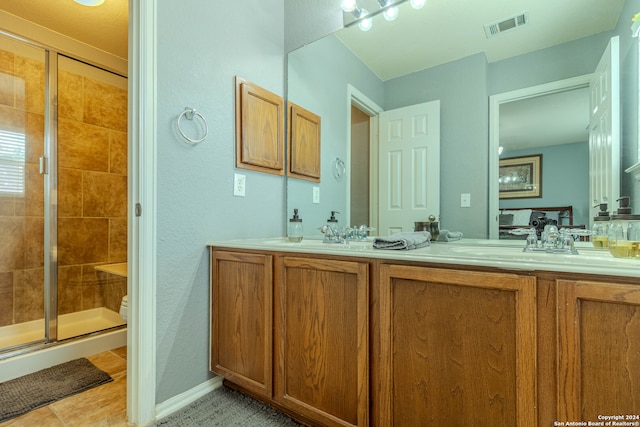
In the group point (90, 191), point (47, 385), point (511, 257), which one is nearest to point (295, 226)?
point (511, 257)

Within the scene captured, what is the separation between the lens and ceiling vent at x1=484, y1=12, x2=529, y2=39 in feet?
4.03

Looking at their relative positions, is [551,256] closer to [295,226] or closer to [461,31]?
[461,31]

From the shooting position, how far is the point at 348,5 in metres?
1.70

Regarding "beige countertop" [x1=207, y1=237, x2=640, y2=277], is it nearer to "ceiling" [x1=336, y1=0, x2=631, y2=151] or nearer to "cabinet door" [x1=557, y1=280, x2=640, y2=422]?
"cabinet door" [x1=557, y1=280, x2=640, y2=422]

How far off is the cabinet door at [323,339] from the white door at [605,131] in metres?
0.87

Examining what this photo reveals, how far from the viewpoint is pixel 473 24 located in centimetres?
135

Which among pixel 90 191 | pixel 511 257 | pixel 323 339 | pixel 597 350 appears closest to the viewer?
pixel 597 350

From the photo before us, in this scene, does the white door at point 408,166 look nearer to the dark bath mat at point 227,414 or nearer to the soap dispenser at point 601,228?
the soap dispenser at point 601,228

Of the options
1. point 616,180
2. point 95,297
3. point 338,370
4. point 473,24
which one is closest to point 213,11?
point 473,24

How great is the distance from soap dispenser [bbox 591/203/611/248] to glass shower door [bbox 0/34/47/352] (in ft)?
10.5

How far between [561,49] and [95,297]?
11.7 ft

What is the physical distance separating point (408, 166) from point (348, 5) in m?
1.00

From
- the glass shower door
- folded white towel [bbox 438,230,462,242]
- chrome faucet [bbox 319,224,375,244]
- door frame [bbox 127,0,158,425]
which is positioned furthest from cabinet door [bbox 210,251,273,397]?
the glass shower door

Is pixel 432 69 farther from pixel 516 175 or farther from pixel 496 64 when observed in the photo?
pixel 516 175
